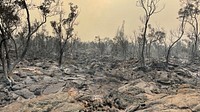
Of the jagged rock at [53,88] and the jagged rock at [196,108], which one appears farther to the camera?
the jagged rock at [53,88]

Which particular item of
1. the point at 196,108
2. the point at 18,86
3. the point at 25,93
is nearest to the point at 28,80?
the point at 18,86

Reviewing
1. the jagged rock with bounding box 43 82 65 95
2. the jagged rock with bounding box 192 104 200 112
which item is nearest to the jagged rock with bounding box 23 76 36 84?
the jagged rock with bounding box 43 82 65 95

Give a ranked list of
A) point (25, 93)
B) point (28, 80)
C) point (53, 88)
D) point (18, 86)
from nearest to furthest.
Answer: point (25, 93)
point (53, 88)
point (18, 86)
point (28, 80)

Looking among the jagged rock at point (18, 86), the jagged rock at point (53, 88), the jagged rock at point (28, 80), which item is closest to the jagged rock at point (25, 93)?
the jagged rock at point (18, 86)

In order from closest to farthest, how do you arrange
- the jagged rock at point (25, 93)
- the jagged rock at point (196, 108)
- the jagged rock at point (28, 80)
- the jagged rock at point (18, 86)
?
the jagged rock at point (196, 108) < the jagged rock at point (25, 93) < the jagged rock at point (18, 86) < the jagged rock at point (28, 80)

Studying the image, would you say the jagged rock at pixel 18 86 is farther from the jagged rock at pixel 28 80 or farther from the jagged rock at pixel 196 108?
the jagged rock at pixel 196 108

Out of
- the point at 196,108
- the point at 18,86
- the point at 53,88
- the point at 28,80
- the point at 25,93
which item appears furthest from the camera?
the point at 28,80

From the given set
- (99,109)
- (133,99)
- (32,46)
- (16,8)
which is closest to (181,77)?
(16,8)

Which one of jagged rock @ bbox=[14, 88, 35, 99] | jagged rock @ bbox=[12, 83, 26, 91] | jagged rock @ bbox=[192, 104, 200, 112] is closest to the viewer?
jagged rock @ bbox=[192, 104, 200, 112]

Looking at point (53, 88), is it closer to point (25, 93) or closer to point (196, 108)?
point (25, 93)

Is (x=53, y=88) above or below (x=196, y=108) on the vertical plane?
below

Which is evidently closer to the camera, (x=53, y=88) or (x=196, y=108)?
(x=196, y=108)

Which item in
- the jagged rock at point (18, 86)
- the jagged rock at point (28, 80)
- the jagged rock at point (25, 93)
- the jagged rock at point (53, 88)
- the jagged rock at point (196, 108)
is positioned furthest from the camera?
the jagged rock at point (28, 80)

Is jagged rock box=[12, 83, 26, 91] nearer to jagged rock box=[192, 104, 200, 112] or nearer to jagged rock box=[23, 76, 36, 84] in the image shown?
jagged rock box=[23, 76, 36, 84]
